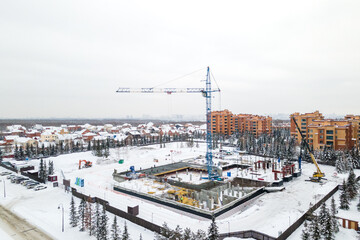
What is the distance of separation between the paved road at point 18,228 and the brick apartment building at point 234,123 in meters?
71.0

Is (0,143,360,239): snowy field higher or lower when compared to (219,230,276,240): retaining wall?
lower

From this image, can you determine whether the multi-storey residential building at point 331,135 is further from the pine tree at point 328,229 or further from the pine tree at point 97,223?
the pine tree at point 97,223

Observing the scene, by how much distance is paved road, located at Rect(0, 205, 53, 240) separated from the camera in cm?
1731

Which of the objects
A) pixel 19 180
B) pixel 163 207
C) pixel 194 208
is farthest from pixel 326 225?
pixel 19 180

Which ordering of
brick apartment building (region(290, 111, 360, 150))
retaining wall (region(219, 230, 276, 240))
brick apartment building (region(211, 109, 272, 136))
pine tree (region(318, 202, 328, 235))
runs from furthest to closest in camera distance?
brick apartment building (region(211, 109, 272, 136)) < brick apartment building (region(290, 111, 360, 150)) < retaining wall (region(219, 230, 276, 240)) < pine tree (region(318, 202, 328, 235))

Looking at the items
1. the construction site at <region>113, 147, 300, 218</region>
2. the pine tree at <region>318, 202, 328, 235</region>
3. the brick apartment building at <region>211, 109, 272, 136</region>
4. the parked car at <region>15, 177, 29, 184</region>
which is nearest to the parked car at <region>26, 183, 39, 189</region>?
the parked car at <region>15, 177, 29, 184</region>

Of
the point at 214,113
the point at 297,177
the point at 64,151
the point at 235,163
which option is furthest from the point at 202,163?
the point at 214,113

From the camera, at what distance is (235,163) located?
42.5 meters

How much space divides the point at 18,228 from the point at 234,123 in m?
76.1

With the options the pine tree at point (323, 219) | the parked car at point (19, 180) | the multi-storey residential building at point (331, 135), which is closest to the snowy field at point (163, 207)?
the parked car at point (19, 180)

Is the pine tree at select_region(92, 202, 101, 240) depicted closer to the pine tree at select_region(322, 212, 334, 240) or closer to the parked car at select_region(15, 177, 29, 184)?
the pine tree at select_region(322, 212, 334, 240)

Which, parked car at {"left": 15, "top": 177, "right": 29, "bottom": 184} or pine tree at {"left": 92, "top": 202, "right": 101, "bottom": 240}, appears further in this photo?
parked car at {"left": 15, "top": 177, "right": 29, "bottom": 184}

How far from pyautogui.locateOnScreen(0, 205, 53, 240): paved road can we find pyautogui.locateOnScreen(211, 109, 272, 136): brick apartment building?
233ft

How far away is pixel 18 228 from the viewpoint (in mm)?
18812
